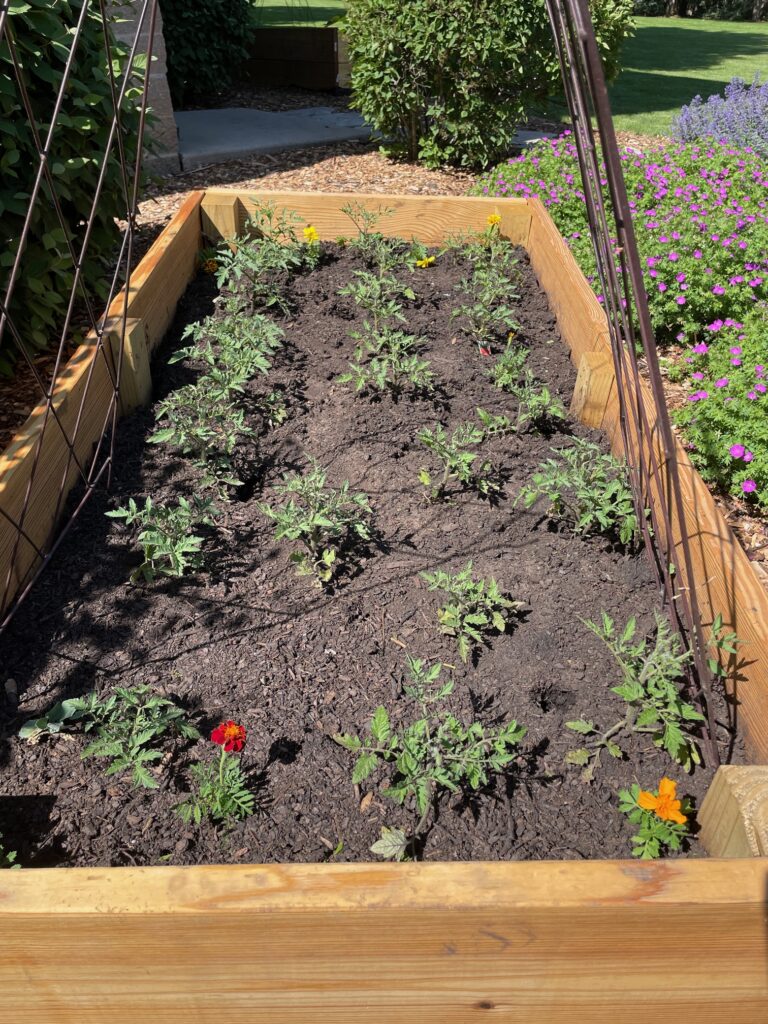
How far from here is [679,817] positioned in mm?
1503

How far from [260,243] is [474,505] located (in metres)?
2.22

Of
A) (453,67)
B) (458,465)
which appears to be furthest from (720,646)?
(453,67)

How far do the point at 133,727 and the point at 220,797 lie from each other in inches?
10.8

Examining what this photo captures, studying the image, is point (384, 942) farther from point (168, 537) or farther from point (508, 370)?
point (508, 370)

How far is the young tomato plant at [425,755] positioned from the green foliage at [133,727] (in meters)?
0.39

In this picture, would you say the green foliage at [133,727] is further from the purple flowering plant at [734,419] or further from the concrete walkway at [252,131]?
the concrete walkway at [252,131]

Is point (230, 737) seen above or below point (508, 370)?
below

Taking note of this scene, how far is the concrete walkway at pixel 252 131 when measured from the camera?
7.14m

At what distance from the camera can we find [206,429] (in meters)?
2.59

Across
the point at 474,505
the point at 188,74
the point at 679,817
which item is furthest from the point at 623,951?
the point at 188,74

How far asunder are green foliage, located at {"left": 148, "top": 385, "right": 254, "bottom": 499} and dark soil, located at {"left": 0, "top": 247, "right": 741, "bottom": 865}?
0.27ft

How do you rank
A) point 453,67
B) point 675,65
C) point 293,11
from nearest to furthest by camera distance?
point 453,67, point 675,65, point 293,11

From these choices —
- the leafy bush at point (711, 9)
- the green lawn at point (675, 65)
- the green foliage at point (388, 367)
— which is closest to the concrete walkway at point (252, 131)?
the green lawn at point (675, 65)

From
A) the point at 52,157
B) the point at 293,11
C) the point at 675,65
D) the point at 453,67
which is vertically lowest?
the point at 52,157
